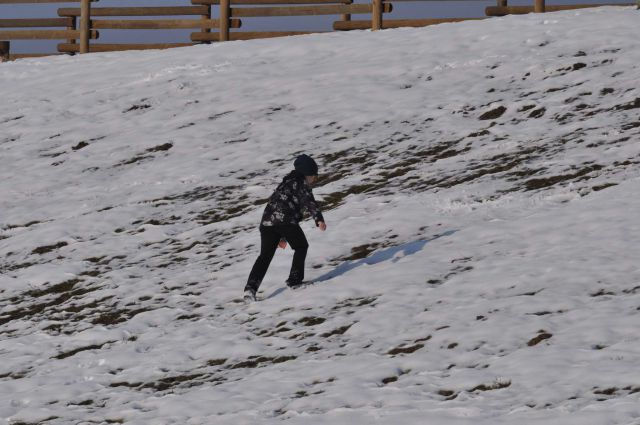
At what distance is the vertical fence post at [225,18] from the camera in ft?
90.9

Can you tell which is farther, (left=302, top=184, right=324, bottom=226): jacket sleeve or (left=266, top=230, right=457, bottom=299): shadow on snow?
(left=266, top=230, right=457, bottom=299): shadow on snow

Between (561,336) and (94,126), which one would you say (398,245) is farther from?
(94,126)

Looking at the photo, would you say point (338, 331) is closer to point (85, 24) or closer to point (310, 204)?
point (310, 204)

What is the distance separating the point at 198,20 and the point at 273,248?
688 inches

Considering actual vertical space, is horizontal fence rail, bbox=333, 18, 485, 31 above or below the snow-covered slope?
above

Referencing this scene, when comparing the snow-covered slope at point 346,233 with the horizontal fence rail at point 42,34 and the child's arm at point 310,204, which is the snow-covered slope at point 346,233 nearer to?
the child's arm at point 310,204

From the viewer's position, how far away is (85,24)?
29812mm

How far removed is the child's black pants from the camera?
11828 millimetres

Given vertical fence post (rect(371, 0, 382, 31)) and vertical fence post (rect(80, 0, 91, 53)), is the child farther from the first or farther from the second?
vertical fence post (rect(80, 0, 91, 53))

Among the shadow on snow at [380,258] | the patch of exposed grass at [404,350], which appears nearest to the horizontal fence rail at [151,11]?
the shadow on snow at [380,258]

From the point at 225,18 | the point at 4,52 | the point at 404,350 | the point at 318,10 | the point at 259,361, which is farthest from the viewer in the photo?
the point at 4,52

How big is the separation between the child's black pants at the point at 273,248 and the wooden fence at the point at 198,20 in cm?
1505

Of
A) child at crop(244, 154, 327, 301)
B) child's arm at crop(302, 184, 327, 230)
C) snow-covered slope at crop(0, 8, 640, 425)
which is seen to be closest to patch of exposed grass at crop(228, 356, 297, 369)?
snow-covered slope at crop(0, 8, 640, 425)

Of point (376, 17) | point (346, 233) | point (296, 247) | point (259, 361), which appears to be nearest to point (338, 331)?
point (259, 361)
